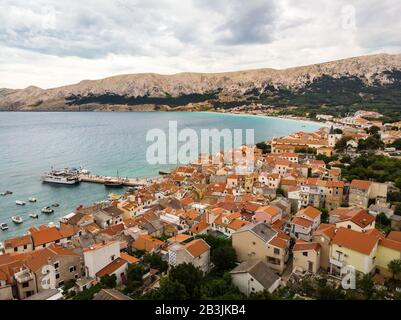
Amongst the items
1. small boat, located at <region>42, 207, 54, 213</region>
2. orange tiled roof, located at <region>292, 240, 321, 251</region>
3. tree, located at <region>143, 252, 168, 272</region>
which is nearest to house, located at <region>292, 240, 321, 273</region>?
orange tiled roof, located at <region>292, 240, 321, 251</region>

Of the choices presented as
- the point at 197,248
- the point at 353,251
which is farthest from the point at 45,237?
the point at 353,251

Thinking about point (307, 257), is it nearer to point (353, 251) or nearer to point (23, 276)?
point (353, 251)

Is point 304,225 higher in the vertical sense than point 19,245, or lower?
higher

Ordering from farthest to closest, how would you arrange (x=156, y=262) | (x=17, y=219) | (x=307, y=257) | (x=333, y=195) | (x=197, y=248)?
(x=17, y=219) → (x=333, y=195) → (x=156, y=262) → (x=197, y=248) → (x=307, y=257)

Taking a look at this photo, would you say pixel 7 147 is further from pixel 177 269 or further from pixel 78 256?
pixel 177 269

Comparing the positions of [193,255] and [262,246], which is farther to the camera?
[262,246]
